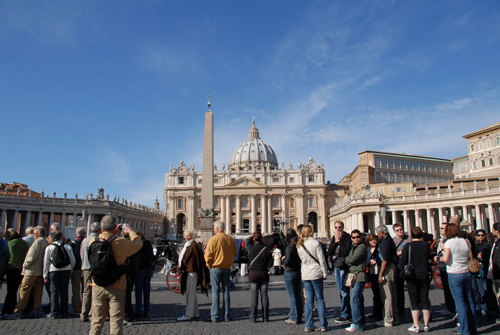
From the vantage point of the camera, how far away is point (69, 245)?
7.87m

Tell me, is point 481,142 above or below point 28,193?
above

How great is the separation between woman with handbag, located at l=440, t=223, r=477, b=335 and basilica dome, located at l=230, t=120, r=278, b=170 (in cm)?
9550

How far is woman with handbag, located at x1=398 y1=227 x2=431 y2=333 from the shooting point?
6.65 m

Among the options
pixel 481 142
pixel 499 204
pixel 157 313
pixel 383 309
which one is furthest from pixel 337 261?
pixel 481 142

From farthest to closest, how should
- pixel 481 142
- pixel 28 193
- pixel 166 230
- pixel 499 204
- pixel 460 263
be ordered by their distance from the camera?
pixel 166 230, pixel 481 142, pixel 28 193, pixel 499 204, pixel 460 263

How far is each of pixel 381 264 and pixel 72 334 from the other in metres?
5.66

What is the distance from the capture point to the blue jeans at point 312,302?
21.8 feet

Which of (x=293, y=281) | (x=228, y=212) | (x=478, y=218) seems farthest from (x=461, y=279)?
(x=228, y=212)

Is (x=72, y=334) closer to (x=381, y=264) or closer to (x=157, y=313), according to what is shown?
(x=157, y=313)

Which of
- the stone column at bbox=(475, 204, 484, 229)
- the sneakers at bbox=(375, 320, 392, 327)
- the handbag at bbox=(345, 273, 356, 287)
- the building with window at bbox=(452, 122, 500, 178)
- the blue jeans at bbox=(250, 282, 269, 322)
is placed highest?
the building with window at bbox=(452, 122, 500, 178)

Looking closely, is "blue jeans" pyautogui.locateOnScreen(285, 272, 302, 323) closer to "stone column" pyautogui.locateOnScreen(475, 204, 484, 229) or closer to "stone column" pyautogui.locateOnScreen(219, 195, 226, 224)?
"stone column" pyautogui.locateOnScreen(475, 204, 484, 229)

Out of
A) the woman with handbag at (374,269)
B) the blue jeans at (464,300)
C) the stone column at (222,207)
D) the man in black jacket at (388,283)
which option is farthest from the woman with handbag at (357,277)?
the stone column at (222,207)

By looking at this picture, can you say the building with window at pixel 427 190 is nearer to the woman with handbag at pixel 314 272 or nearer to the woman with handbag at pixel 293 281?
the woman with handbag at pixel 293 281

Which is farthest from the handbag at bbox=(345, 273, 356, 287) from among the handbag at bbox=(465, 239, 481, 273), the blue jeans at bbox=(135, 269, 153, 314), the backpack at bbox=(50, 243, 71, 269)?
the backpack at bbox=(50, 243, 71, 269)
